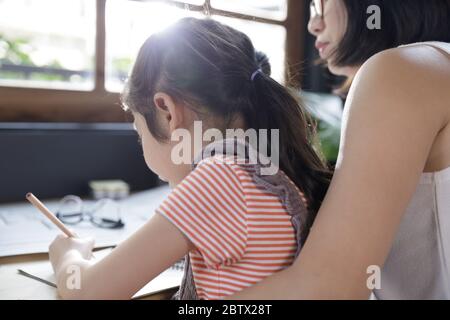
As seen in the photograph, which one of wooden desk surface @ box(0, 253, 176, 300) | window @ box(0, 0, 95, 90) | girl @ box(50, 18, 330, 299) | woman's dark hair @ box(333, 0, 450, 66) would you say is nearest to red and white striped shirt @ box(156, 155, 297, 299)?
girl @ box(50, 18, 330, 299)

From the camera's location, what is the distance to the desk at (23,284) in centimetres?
79

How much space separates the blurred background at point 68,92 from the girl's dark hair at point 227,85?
2.21 ft

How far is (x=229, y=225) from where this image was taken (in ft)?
2.13

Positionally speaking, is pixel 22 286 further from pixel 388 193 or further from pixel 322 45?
pixel 322 45

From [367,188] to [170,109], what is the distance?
1.24ft

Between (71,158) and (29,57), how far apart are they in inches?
17.8

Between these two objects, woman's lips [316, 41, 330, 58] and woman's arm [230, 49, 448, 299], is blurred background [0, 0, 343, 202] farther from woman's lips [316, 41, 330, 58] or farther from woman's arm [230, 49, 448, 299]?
woman's arm [230, 49, 448, 299]

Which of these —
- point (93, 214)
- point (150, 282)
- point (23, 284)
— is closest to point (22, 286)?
point (23, 284)

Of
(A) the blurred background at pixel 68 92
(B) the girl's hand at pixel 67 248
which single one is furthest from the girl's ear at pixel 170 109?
(A) the blurred background at pixel 68 92

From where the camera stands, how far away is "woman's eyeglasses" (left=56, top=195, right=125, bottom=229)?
4.07ft

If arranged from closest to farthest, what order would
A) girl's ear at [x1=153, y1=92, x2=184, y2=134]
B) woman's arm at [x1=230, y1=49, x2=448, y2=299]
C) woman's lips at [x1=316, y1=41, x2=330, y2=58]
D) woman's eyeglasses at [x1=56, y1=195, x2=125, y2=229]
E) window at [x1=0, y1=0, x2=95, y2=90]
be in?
woman's arm at [x1=230, y1=49, x2=448, y2=299] < girl's ear at [x1=153, y1=92, x2=184, y2=134] < woman's lips at [x1=316, y1=41, x2=330, y2=58] < woman's eyeglasses at [x1=56, y1=195, x2=125, y2=229] < window at [x1=0, y1=0, x2=95, y2=90]

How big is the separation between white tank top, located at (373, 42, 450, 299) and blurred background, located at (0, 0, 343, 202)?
2.53ft
